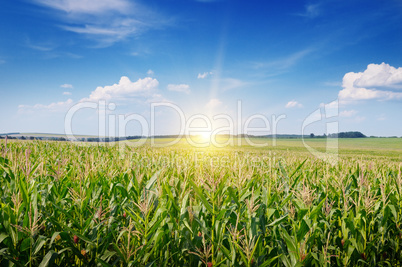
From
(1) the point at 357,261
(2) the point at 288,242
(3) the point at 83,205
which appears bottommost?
(1) the point at 357,261

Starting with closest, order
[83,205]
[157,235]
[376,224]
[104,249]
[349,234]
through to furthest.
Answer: [157,235], [104,249], [83,205], [349,234], [376,224]

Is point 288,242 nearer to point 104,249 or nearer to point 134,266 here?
point 134,266

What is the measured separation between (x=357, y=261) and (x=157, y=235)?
2.40 meters

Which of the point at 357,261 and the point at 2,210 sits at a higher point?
the point at 2,210

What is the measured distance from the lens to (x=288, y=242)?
2365 millimetres

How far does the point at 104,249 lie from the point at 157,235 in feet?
2.19

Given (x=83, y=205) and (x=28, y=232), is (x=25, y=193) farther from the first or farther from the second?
(x=83, y=205)

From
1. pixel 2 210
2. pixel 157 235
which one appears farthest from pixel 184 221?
pixel 2 210

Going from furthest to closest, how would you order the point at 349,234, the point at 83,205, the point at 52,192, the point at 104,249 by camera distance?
the point at 52,192 → the point at 349,234 → the point at 83,205 → the point at 104,249

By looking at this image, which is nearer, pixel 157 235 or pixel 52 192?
pixel 157 235

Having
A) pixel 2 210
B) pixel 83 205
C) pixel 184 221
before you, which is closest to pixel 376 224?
pixel 184 221

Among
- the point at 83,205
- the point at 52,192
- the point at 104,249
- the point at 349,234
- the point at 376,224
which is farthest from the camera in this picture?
the point at 376,224

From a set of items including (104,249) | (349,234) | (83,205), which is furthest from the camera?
(349,234)

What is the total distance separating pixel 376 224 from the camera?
11.8ft
